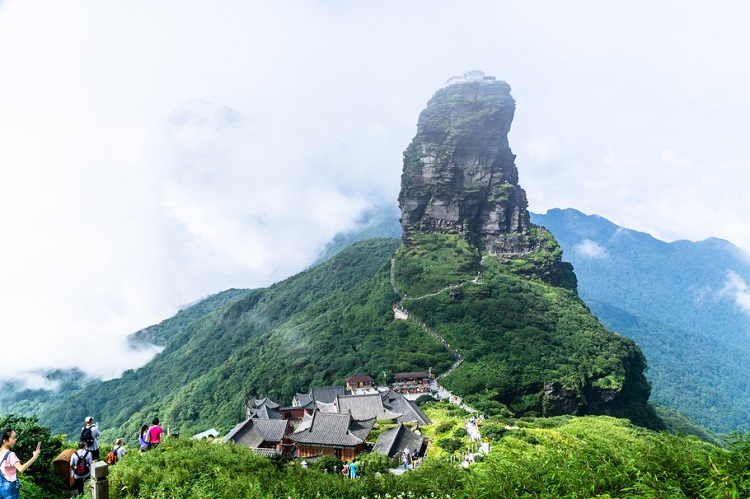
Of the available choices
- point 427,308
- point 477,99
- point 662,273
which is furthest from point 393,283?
point 662,273

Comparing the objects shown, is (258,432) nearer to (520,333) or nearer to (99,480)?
(99,480)

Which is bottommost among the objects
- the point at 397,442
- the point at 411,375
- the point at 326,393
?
the point at 397,442

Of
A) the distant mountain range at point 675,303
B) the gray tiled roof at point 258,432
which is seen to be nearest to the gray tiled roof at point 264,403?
the gray tiled roof at point 258,432

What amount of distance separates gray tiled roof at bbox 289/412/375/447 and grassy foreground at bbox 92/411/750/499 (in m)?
19.2

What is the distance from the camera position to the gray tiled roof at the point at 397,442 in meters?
31.2

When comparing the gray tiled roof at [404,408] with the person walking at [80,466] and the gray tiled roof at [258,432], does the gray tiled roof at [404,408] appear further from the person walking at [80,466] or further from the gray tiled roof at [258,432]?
the person walking at [80,466]

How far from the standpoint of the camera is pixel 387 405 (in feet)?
145

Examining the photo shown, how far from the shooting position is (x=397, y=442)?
31.9 meters

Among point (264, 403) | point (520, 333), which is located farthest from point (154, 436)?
point (520, 333)

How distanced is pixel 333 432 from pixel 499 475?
26.1 meters

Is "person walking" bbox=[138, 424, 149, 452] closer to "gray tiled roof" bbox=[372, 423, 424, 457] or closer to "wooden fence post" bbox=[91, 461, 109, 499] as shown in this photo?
"wooden fence post" bbox=[91, 461, 109, 499]

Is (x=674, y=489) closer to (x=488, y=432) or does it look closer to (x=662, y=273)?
(x=488, y=432)

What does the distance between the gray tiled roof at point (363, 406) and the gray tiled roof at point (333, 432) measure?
6271 millimetres

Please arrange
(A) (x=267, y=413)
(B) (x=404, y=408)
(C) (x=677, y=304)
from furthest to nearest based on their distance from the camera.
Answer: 1. (C) (x=677, y=304)
2. (A) (x=267, y=413)
3. (B) (x=404, y=408)
